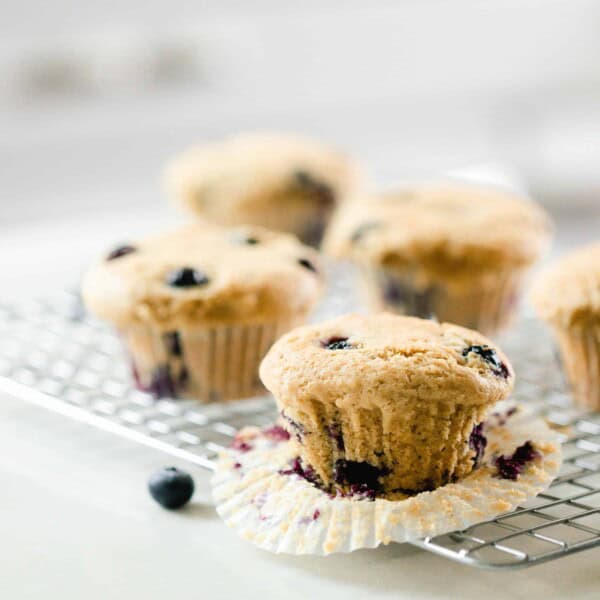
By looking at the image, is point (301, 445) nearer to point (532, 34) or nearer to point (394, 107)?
point (394, 107)

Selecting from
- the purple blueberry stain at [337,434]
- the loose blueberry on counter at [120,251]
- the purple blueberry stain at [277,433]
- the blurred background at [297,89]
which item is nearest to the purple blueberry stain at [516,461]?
the purple blueberry stain at [337,434]

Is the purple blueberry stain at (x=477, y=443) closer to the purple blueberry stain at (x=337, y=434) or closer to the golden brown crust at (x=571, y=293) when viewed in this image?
the purple blueberry stain at (x=337, y=434)

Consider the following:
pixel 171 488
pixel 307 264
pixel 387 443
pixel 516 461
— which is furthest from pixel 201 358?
pixel 516 461

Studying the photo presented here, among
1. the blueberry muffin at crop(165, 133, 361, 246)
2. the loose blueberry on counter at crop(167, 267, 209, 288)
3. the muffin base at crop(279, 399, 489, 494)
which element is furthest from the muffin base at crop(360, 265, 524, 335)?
the muffin base at crop(279, 399, 489, 494)

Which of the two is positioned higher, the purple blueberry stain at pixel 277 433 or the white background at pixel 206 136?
the purple blueberry stain at pixel 277 433

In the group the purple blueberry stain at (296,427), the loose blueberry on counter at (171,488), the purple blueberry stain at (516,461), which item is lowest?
the loose blueberry on counter at (171,488)

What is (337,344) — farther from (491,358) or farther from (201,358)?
(201,358)

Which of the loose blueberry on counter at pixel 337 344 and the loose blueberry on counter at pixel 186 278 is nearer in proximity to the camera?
the loose blueberry on counter at pixel 337 344

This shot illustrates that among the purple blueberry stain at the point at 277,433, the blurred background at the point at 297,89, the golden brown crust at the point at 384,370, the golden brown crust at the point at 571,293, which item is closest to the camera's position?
the golden brown crust at the point at 384,370
